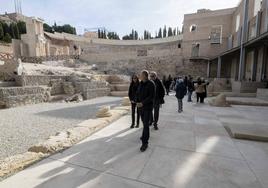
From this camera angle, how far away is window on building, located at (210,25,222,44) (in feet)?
72.1

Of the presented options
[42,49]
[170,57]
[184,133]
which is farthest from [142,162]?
[42,49]

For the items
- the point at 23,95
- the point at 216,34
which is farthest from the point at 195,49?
the point at 23,95

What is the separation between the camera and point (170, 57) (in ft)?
80.4

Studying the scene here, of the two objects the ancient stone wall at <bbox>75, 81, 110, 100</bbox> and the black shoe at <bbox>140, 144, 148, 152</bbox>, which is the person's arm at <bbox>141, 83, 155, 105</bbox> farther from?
the ancient stone wall at <bbox>75, 81, 110, 100</bbox>

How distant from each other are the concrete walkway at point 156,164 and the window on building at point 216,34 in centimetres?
2182

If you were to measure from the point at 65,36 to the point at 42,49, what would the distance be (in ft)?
36.2

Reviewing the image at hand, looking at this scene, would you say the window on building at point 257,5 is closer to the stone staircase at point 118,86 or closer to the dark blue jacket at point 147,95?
the stone staircase at point 118,86

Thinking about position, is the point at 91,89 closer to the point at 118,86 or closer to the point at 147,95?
the point at 118,86

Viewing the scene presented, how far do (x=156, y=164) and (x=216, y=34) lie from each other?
2437cm

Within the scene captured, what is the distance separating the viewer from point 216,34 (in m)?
22.3

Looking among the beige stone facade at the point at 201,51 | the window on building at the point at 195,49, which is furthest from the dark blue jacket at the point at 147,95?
the window on building at the point at 195,49

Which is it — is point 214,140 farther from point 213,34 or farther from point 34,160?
point 213,34

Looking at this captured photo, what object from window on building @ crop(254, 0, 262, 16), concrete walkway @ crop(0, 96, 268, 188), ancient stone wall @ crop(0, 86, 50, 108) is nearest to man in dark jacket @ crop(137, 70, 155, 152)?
concrete walkway @ crop(0, 96, 268, 188)

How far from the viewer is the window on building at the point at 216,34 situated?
72.1ft
